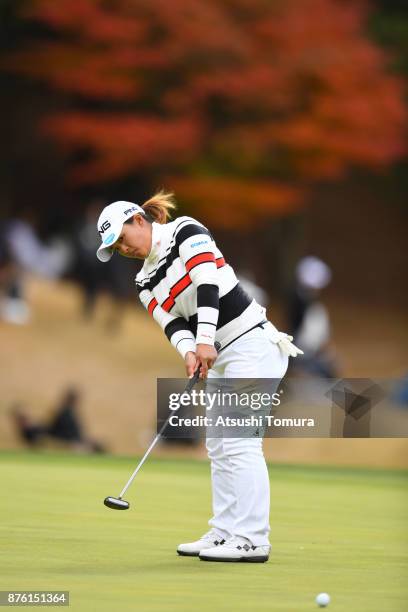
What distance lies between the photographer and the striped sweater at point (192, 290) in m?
6.33

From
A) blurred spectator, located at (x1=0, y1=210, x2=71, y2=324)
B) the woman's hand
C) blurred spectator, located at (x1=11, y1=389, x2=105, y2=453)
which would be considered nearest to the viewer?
the woman's hand

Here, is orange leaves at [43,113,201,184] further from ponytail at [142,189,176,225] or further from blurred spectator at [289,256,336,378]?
ponytail at [142,189,176,225]

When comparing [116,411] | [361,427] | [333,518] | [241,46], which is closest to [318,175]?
[241,46]

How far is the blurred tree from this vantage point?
1630 centimetres

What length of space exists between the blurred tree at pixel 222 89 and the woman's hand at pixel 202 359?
1035 centimetres

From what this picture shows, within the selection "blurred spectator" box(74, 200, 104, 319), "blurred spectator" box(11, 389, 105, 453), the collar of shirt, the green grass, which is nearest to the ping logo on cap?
the collar of shirt

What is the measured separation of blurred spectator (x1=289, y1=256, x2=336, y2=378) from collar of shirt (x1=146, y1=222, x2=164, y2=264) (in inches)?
378

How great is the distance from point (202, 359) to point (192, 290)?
0.36m

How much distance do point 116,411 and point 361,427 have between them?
10802 millimetres

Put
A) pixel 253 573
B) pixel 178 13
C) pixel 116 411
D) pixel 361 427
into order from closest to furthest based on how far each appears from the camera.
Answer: pixel 253 573 < pixel 361 427 < pixel 178 13 < pixel 116 411

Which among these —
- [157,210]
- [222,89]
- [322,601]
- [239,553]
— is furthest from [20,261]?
[322,601]

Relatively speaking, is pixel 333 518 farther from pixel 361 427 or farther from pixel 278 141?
pixel 278 141

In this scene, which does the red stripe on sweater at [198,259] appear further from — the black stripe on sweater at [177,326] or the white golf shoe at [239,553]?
the white golf shoe at [239,553]

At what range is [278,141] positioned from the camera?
16.8 metres
